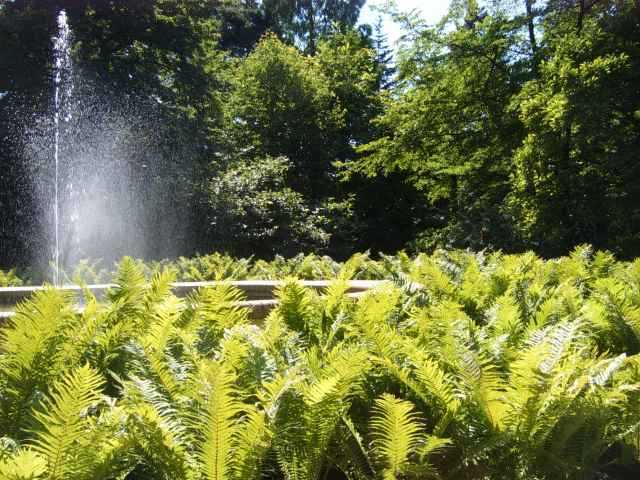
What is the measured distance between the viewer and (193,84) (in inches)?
810

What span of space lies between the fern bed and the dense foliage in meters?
11.5

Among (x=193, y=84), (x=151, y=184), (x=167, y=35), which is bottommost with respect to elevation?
(x=151, y=184)

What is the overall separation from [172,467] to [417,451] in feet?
1.37

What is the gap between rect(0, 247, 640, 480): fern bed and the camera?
0.93 metres

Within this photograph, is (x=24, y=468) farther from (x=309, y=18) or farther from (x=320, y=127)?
(x=309, y=18)

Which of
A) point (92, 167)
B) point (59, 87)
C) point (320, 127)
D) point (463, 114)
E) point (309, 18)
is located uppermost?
point (309, 18)

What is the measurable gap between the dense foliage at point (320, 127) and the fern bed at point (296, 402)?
37.9 ft

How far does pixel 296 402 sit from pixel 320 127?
2716cm

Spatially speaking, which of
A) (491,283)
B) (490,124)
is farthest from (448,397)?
(490,124)

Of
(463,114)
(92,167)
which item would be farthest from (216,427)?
(92,167)

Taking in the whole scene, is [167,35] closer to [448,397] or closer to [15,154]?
[15,154]

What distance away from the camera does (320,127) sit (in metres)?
27.7

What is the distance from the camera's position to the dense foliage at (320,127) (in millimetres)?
12891

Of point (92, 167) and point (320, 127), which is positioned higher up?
point (320, 127)
